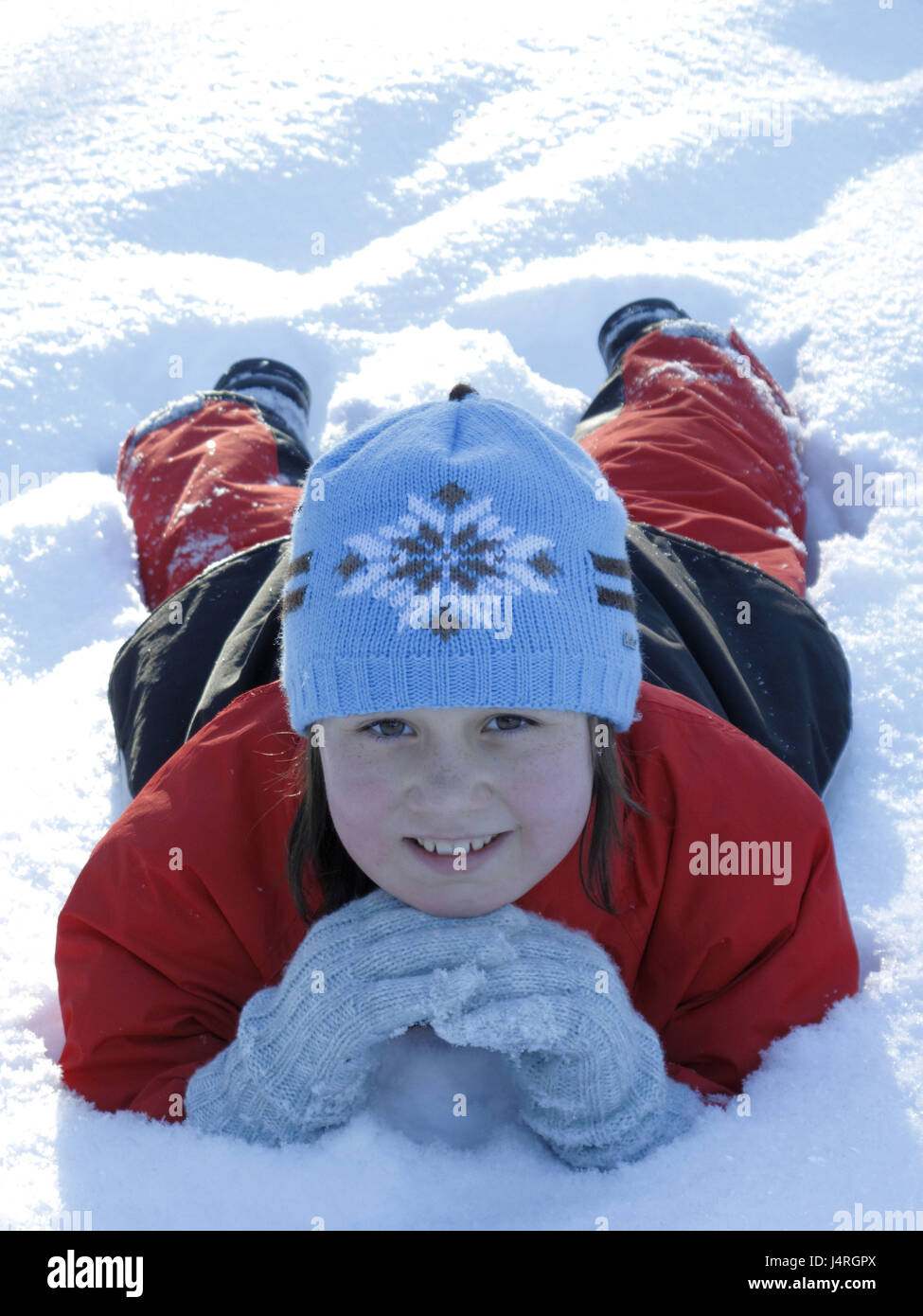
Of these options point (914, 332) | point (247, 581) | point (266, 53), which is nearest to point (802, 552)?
point (914, 332)

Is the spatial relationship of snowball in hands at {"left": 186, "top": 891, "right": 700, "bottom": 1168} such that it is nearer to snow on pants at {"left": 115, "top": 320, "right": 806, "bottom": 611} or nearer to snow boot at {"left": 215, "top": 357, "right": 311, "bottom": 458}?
snow on pants at {"left": 115, "top": 320, "right": 806, "bottom": 611}

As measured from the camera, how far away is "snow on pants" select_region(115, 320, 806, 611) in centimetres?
187

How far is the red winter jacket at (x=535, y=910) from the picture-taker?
113 cm

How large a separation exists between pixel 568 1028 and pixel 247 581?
85 centimetres

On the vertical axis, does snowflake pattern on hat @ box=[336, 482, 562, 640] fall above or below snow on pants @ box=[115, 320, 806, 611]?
below

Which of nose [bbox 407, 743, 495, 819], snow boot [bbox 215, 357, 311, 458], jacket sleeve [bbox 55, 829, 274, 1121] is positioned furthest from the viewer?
snow boot [bbox 215, 357, 311, 458]

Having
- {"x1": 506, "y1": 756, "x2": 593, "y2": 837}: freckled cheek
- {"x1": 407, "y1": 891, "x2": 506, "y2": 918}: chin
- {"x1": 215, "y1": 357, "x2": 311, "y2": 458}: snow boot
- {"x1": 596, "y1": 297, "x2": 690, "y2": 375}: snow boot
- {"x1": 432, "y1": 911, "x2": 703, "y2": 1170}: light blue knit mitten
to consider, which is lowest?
{"x1": 432, "y1": 911, "x2": 703, "y2": 1170}: light blue knit mitten

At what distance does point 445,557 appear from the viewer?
3.22 ft

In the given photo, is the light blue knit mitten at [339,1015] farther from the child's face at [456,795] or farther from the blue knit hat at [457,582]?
the blue knit hat at [457,582]

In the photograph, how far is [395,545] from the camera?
0.99m

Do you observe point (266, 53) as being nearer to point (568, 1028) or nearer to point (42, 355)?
point (42, 355)

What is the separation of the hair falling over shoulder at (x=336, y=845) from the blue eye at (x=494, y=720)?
0.47 feet

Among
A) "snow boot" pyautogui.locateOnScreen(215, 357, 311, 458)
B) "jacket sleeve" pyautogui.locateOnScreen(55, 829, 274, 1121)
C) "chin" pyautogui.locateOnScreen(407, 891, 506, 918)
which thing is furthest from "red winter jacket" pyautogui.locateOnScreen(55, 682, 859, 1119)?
"snow boot" pyautogui.locateOnScreen(215, 357, 311, 458)

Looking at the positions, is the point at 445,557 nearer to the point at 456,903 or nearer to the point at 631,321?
the point at 456,903
